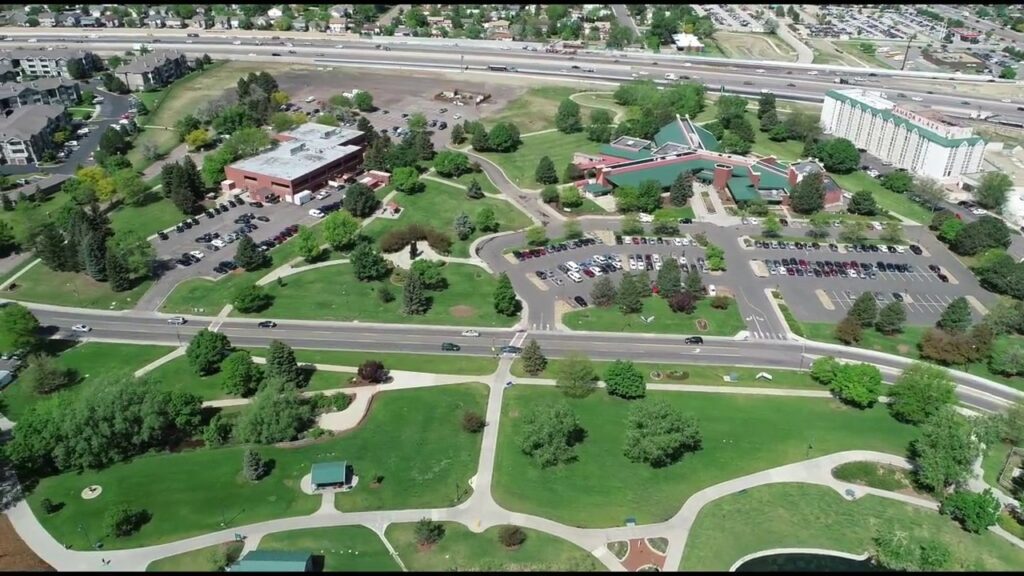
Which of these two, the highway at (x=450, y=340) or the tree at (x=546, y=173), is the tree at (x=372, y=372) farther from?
the tree at (x=546, y=173)

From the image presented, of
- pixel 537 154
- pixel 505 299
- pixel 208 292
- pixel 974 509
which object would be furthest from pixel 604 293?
pixel 537 154

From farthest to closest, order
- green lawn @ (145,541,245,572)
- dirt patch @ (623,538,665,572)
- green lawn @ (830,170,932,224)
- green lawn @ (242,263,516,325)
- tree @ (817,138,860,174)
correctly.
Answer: tree @ (817,138,860,174) → green lawn @ (830,170,932,224) → green lawn @ (242,263,516,325) → dirt patch @ (623,538,665,572) → green lawn @ (145,541,245,572)

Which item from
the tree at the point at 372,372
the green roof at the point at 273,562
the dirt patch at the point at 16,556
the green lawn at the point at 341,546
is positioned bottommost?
the dirt patch at the point at 16,556

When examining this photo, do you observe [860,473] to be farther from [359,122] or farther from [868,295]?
[359,122]

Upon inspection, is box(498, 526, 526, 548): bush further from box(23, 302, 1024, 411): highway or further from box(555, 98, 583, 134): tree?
box(555, 98, 583, 134): tree

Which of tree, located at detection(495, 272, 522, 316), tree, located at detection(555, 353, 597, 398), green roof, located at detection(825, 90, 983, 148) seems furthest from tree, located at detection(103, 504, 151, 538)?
green roof, located at detection(825, 90, 983, 148)

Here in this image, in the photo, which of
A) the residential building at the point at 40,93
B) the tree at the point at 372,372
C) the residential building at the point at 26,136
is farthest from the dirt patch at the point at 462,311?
the residential building at the point at 40,93

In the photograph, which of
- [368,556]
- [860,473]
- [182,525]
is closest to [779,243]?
[860,473]
